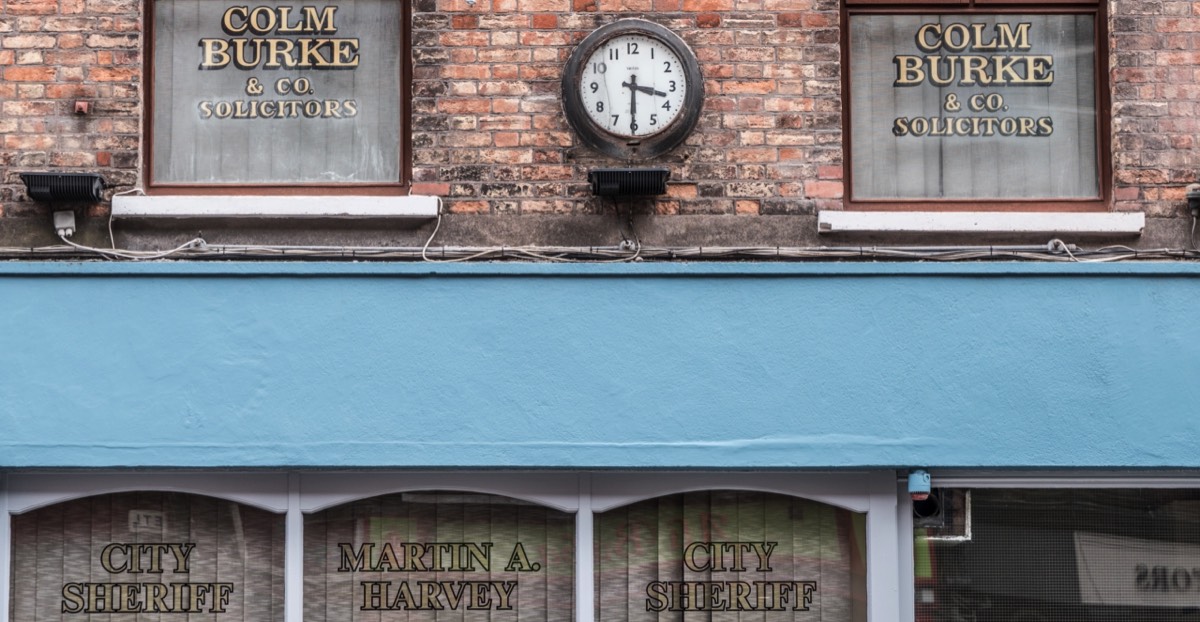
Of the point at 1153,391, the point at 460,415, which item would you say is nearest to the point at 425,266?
the point at 460,415

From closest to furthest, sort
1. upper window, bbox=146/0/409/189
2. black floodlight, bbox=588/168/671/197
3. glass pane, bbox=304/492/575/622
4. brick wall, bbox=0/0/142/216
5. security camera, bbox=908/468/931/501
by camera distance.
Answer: security camera, bbox=908/468/931/501 < black floodlight, bbox=588/168/671/197 < glass pane, bbox=304/492/575/622 < brick wall, bbox=0/0/142/216 < upper window, bbox=146/0/409/189

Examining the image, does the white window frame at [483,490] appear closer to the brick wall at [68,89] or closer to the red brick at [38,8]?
the brick wall at [68,89]

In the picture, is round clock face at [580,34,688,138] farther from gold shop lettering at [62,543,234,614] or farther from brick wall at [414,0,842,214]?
gold shop lettering at [62,543,234,614]

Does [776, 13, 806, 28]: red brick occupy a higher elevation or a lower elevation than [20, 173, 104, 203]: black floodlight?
higher

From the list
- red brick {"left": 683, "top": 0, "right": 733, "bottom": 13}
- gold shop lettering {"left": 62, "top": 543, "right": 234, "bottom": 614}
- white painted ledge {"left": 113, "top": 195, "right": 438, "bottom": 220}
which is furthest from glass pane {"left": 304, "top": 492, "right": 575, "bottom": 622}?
red brick {"left": 683, "top": 0, "right": 733, "bottom": 13}

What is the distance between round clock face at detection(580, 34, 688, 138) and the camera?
6.46m

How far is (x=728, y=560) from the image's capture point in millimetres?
6414

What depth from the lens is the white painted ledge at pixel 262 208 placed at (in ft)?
21.0

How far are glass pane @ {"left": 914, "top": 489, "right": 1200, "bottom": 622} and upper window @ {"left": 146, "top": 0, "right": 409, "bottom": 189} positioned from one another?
3343 mm

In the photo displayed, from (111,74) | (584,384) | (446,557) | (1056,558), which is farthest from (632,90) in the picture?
(1056,558)

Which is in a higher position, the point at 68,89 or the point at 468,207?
the point at 68,89

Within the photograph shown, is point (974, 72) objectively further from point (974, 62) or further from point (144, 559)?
point (144, 559)

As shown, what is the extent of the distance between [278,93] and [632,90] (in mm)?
1831

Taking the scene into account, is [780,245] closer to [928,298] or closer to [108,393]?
[928,298]
